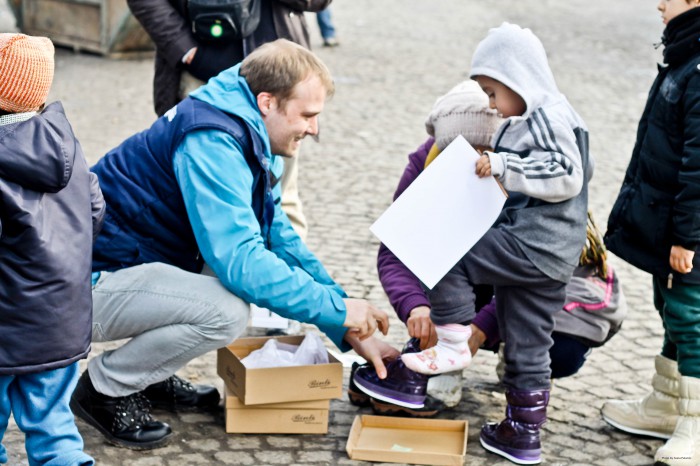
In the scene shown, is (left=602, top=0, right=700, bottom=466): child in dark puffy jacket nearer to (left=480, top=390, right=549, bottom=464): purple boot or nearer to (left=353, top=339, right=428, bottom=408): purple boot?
(left=480, top=390, right=549, bottom=464): purple boot

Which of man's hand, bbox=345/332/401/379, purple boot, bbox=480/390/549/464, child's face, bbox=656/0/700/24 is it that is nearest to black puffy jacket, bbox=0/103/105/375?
man's hand, bbox=345/332/401/379

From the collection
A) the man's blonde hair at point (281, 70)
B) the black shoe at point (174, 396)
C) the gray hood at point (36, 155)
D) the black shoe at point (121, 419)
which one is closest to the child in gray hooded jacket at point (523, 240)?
the man's blonde hair at point (281, 70)

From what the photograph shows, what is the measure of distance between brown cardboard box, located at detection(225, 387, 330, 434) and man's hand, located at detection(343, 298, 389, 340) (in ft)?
1.05

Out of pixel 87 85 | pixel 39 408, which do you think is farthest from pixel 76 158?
pixel 87 85

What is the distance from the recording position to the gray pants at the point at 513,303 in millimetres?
3939

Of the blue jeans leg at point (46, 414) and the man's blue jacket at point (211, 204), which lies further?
the man's blue jacket at point (211, 204)

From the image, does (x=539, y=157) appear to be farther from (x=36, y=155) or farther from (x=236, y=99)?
(x=36, y=155)

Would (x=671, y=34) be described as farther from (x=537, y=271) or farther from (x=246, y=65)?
(x=246, y=65)

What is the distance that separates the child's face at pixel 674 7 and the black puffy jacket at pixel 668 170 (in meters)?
0.02

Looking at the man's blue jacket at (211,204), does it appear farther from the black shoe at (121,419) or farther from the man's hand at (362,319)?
the black shoe at (121,419)

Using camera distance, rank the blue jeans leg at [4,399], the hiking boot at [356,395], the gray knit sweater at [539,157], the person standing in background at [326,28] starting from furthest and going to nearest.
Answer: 1. the person standing in background at [326,28]
2. the hiking boot at [356,395]
3. the gray knit sweater at [539,157]
4. the blue jeans leg at [4,399]

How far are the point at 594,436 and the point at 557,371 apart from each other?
29 cm

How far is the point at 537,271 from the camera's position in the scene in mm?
3910

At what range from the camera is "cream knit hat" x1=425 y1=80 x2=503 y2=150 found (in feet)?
13.9
